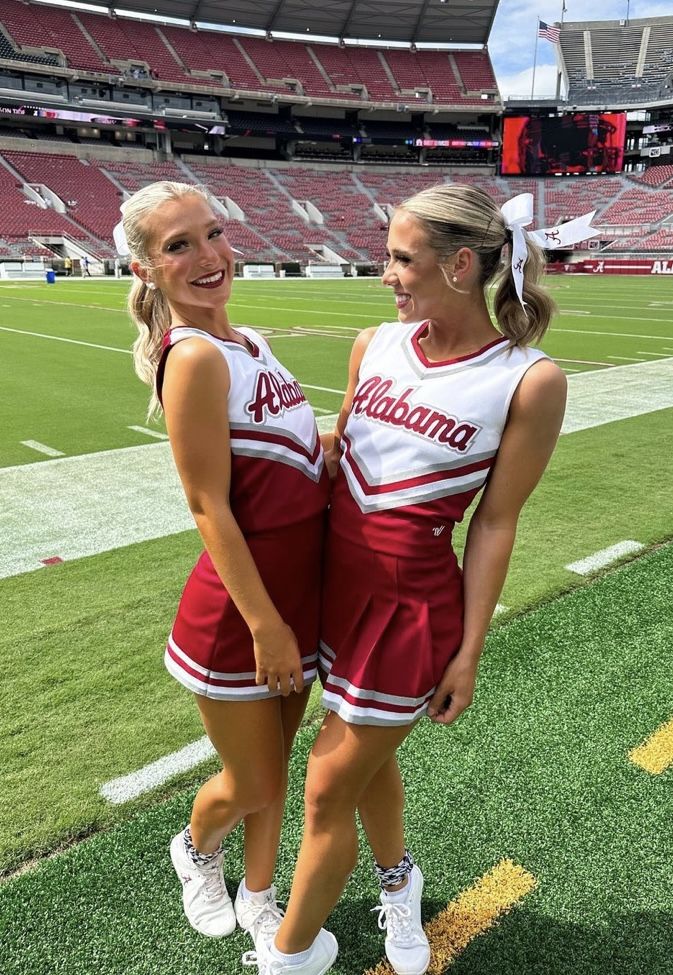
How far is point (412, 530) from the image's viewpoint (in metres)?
1.58

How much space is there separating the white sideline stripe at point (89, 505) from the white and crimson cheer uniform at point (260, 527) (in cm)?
267

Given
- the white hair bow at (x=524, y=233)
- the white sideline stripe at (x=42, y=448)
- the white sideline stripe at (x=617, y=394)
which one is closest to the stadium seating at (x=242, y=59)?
the white sideline stripe at (x=617, y=394)

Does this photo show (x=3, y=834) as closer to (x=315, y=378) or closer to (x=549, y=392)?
(x=549, y=392)

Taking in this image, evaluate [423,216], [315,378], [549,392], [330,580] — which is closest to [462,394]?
[549,392]

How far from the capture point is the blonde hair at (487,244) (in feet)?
5.02

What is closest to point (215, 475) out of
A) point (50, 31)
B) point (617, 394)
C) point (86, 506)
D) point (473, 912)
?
point (473, 912)

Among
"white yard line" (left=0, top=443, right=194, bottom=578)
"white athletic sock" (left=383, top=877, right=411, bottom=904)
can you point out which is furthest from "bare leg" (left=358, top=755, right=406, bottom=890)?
"white yard line" (left=0, top=443, right=194, bottom=578)

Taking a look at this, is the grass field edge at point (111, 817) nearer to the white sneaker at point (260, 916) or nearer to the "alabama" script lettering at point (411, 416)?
the white sneaker at point (260, 916)

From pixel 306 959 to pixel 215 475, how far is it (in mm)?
1155

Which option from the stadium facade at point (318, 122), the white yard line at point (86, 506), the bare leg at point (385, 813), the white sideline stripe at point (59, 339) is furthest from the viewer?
the stadium facade at point (318, 122)

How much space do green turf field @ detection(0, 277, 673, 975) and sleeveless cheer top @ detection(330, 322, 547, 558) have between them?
3.69 ft

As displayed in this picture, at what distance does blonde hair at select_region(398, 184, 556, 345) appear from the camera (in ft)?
5.02

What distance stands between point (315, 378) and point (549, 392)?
8.31 metres

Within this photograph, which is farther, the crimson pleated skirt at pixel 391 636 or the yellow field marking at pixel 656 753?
the yellow field marking at pixel 656 753
